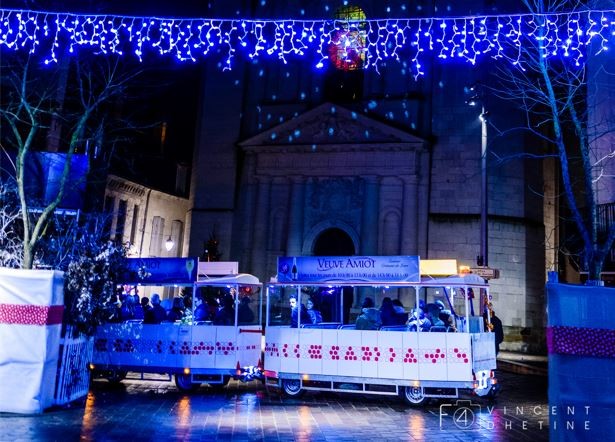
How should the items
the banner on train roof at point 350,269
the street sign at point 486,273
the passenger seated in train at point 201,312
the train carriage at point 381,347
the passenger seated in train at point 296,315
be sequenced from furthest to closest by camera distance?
1. the street sign at point 486,273
2. the passenger seated in train at point 201,312
3. the passenger seated in train at point 296,315
4. the banner on train roof at point 350,269
5. the train carriage at point 381,347

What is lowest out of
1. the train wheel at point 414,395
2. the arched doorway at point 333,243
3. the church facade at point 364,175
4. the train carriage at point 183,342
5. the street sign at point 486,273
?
the train wheel at point 414,395

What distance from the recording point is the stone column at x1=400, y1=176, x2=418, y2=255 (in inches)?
980

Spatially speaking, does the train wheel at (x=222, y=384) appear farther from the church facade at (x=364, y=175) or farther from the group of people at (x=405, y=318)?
the church facade at (x=364, y=175)

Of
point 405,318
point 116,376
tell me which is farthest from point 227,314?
point 405,318

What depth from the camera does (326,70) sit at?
92.2 feet

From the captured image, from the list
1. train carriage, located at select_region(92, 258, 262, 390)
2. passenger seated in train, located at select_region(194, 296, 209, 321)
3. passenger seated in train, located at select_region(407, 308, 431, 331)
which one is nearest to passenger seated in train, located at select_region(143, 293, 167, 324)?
train carriage, located at select_region(92, 258, 262, 390)

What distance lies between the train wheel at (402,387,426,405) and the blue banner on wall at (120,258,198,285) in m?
5.59

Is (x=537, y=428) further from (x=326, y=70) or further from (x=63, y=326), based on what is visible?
(x=326, y=70)

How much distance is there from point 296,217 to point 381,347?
1558 centimetres

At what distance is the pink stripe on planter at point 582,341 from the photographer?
5137mm

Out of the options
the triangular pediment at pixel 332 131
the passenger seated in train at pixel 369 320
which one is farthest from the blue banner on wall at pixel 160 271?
the triangular pediment at pixel 332 131

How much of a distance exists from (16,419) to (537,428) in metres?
8.56

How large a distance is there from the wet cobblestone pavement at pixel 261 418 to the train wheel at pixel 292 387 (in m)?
0.23

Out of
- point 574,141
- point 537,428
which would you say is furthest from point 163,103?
point 537,428
